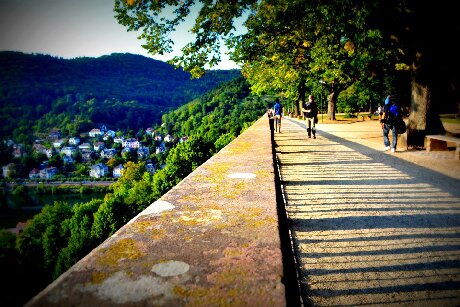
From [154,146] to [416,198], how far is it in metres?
148

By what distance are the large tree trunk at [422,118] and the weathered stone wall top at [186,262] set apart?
40.6ft

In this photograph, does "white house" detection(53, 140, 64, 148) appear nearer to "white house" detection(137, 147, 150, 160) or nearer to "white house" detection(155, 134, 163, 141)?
"white house" detection(137, 147, 150, 160)

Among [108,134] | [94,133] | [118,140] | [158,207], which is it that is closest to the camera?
[158,207]

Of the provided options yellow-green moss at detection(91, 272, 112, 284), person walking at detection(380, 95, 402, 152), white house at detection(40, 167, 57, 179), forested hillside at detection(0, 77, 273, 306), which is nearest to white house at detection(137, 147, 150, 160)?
white house at detection(40, 167, 57, 179)

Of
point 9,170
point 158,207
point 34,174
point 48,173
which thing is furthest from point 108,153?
point 158,207

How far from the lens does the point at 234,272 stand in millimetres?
1065

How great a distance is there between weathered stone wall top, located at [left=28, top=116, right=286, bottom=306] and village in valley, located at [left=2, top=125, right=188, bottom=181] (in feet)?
324

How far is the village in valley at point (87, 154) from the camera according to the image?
4621 inches

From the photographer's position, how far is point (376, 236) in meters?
3.85

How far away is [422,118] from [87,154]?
151 metres

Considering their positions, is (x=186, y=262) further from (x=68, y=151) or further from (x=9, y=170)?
(x=68, y=151)

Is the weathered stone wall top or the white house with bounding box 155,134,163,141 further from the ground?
the weathered stone wall top

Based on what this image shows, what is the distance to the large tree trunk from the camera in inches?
448

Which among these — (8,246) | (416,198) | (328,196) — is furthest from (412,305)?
(8,246)
